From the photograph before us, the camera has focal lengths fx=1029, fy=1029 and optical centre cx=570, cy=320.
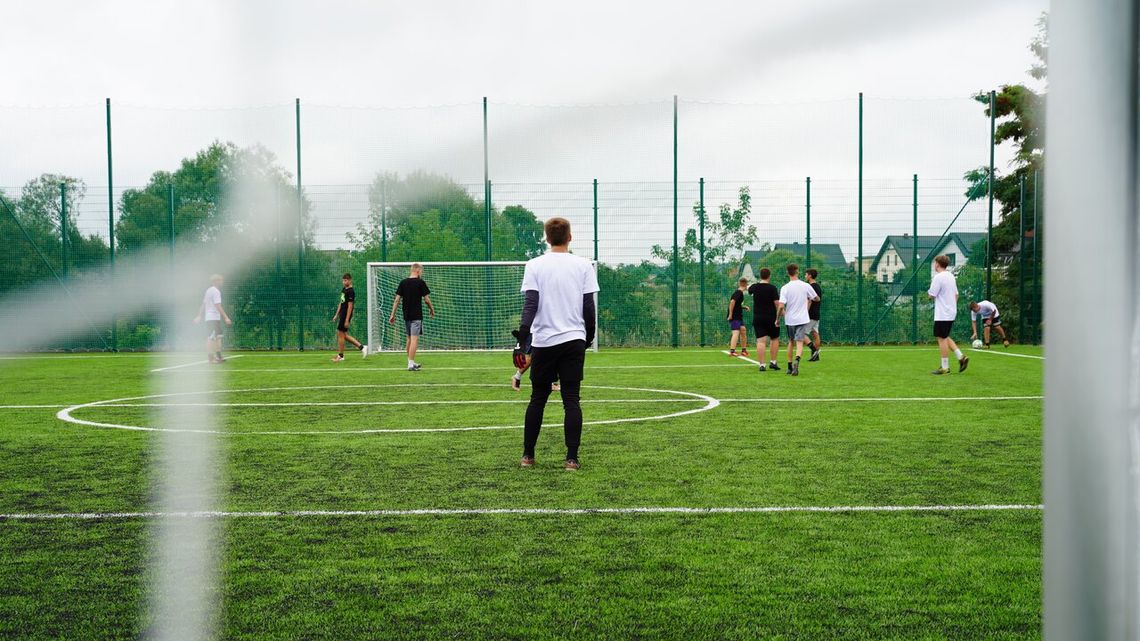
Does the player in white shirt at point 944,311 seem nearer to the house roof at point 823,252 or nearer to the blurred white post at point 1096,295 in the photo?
the house roof at point 823,252

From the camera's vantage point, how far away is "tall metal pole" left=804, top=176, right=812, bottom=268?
94.2 feet

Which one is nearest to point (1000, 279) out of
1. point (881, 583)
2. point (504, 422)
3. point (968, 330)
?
point (968, 330)

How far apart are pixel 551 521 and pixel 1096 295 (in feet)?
17.9

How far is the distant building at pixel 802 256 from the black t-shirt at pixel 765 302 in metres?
9.14

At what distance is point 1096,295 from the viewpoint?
0.72m

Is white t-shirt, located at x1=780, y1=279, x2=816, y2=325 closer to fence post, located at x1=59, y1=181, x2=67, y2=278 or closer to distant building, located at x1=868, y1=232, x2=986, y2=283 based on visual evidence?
distant building, located at x1=868, y1=232, x2=986, y2=283

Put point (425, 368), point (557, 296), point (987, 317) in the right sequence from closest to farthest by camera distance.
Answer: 1. point (557, 296)
2. point (425, 368)
3. point (987, 317)

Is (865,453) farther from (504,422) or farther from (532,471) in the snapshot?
(504,422)

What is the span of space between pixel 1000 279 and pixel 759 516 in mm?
24646

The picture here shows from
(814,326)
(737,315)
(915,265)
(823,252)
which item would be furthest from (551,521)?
(915,265)

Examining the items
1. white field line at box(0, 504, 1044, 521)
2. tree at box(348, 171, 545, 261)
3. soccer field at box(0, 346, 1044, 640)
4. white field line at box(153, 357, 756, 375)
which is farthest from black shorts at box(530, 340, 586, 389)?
white field line at box(153, 357, 756, 375)

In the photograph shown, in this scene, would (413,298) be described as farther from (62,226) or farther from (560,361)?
(62,226)

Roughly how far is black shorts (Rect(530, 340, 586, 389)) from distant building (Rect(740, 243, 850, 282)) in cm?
2066

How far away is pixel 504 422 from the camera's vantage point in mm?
Answer: 11039
